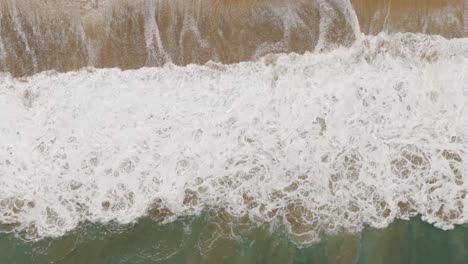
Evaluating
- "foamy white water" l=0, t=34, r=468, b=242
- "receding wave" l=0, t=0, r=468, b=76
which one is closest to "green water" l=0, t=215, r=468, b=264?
"foamy white water" l=0, t=34, r=468, b=242

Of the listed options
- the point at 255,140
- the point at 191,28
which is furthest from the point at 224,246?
the point at 191,28

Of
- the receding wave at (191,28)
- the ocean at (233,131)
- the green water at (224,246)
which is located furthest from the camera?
the receding wave at (191,28)

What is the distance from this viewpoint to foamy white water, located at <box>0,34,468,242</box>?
555 cm

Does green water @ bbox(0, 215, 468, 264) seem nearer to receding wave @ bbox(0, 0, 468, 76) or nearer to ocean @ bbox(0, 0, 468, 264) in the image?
ocean @ bbox(0, 0, 468, 264)

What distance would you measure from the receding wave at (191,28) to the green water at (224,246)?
6.85 feet

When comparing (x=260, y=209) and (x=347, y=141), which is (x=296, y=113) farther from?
(x=260, y=209)

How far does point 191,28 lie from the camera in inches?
234

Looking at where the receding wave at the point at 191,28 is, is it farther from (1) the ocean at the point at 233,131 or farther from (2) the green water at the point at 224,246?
(2) the green water at the point at 224,246

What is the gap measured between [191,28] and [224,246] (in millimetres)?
2744

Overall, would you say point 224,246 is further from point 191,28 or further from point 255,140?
point 191,28

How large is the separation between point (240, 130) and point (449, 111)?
8.57 feet

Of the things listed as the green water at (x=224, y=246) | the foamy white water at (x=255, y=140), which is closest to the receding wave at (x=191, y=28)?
the foamy white water at (x=255, y=140)

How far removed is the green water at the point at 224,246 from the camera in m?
5.36

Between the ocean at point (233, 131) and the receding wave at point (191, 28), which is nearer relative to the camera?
the ocean at point (233, 131)
